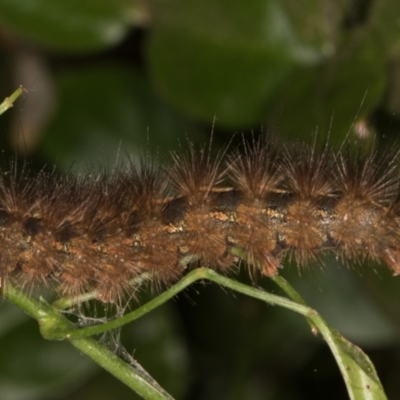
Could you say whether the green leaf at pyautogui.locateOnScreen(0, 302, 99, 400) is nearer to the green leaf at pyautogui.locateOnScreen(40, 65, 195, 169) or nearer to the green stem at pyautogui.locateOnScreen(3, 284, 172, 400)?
the green leaf at pyautogui.locateOnScreen(40, 65, 195, 169)

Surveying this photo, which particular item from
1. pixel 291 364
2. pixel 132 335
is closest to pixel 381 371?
pixel 291 364

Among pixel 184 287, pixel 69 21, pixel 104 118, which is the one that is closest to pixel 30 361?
pixel 104 118

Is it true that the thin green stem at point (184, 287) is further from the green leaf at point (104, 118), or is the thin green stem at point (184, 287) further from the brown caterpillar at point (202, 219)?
the green leaf at point (104, 118)

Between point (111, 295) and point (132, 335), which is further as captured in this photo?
point (132, 335)

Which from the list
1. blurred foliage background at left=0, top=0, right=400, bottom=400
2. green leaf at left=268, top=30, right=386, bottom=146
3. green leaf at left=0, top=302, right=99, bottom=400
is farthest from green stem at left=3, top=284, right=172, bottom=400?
green leaf at left=0, top=302, right=99, bottom=400

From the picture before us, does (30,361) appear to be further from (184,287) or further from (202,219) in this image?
(184,287)

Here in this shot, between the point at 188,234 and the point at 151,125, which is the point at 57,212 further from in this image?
the point at 151,125

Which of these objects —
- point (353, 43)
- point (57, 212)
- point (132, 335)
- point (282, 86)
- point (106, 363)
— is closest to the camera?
point (106, 363)
